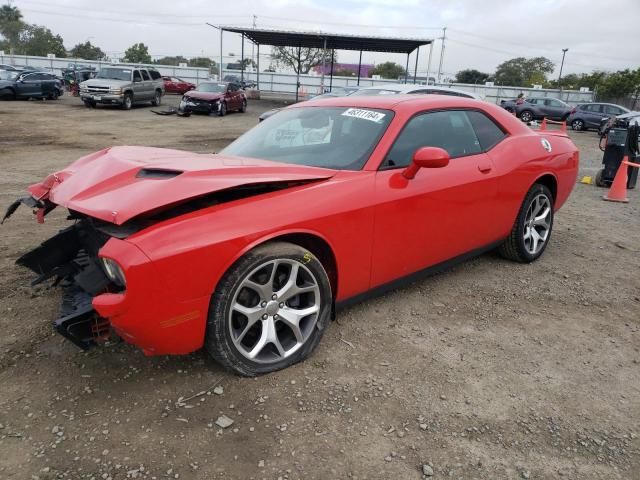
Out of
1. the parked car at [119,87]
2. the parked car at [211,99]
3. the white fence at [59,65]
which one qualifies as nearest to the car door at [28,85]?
the parked car at [119,87]

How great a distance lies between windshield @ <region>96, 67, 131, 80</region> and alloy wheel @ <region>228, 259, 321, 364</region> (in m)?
23.0

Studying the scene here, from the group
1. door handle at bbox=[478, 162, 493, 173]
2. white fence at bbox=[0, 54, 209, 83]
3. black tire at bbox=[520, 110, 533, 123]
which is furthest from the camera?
white fence at bbox=[0, 54, 209, 83]

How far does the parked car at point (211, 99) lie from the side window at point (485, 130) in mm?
18429

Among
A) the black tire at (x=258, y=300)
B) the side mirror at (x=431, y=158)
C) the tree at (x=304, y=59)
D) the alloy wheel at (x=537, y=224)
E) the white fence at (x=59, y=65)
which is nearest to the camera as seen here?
the black tire at (x=258, y=300)

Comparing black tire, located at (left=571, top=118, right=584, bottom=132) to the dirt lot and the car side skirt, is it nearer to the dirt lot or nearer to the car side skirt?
the dirt lot

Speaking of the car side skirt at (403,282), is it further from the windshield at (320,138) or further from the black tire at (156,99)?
the black tire at (156,99)

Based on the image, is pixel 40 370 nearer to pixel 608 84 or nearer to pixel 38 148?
pixel 38 148

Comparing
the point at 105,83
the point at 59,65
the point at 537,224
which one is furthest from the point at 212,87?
the point at 59,65

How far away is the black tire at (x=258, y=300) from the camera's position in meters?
2.47

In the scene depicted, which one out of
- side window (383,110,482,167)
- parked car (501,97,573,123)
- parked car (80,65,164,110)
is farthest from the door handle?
parked car (501,97,573,123)

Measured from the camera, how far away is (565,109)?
89.1ft

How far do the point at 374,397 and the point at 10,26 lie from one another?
103 m

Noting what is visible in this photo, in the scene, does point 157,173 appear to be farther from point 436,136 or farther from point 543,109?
point 543,109

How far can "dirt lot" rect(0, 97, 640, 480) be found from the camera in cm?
215
